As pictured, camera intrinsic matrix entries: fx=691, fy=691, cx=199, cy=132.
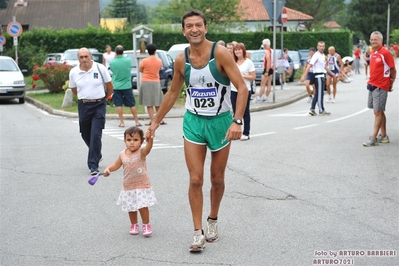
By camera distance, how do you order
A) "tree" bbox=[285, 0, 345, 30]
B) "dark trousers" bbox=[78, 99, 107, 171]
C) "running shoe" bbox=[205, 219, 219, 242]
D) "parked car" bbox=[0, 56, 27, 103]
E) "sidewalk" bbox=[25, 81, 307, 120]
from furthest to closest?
"tree" bbox=[285, 0, 345, 30], "parked car" bbox=[0, 56, 27, 103], "sidewalk" bbox=[25, 81, 307, 120], "dark trousers" bbox=[78, 99, 107, 171], "running shoe" bbox=[205, 219, 219, 242]

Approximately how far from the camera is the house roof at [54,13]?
75062 millimetres

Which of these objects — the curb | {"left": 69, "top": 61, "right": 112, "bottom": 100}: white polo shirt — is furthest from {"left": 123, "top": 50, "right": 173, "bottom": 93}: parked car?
{"left": 69, "top": 61, "right": 112, "bottom": 100}: white polo shirt

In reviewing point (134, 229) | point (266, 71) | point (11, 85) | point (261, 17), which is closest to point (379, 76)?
point (134, 229)

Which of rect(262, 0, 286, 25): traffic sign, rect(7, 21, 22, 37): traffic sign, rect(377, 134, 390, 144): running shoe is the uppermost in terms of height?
rect(262, 0, 286, 25): traffic sign

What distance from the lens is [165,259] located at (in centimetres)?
579

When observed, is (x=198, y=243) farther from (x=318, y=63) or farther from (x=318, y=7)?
(x=318, y=7)

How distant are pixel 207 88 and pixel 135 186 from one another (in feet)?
4.07

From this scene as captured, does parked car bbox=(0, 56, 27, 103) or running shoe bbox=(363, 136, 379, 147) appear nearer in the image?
running shoe bbox=(363, 136, 379, 147)

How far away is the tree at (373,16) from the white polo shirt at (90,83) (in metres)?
84.6

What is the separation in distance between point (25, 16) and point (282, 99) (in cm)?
5926

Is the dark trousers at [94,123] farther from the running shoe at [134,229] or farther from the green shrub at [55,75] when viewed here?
the green shrub at [55,75]

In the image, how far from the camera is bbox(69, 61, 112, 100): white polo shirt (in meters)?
Result: 10.2

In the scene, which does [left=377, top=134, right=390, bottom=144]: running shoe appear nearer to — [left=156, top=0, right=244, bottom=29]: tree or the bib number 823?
the bib number 823

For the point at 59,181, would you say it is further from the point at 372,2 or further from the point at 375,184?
the point at 372,2
